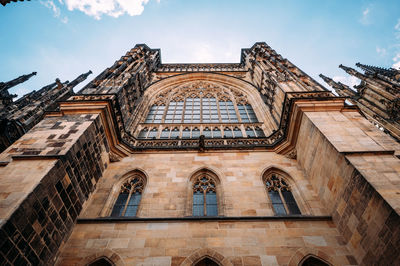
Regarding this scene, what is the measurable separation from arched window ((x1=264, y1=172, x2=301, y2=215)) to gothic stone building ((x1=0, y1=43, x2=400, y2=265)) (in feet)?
0.12

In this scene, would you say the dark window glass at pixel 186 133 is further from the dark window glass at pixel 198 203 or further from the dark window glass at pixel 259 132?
the dark window glass at pixel 198 203

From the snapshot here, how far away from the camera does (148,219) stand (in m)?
5.80

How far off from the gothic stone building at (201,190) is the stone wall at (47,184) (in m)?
0.03

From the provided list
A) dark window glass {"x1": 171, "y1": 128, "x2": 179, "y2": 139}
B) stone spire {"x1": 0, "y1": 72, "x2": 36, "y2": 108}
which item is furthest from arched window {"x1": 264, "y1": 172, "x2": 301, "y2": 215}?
stone spire {"x1": 0, "y1": 72, "x2": 36, "y2": 108}

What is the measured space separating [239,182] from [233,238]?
2.07 m

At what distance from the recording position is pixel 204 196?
23.0ft

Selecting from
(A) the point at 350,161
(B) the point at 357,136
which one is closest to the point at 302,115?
(B) the point at 357,136

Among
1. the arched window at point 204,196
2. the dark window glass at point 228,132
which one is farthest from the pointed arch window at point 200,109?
the arched window at point 204,196

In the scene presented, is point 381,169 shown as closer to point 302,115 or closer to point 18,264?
point 302,115

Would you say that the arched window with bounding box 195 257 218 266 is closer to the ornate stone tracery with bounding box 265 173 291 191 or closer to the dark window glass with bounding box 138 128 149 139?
the ornate stone tracery with bounding box 265 173 291 191

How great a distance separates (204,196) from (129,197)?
239cm

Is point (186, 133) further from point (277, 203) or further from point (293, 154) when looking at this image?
point (277, 203)

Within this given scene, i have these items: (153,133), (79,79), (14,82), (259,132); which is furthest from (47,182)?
(79,79)

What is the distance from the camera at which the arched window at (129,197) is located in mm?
6611
